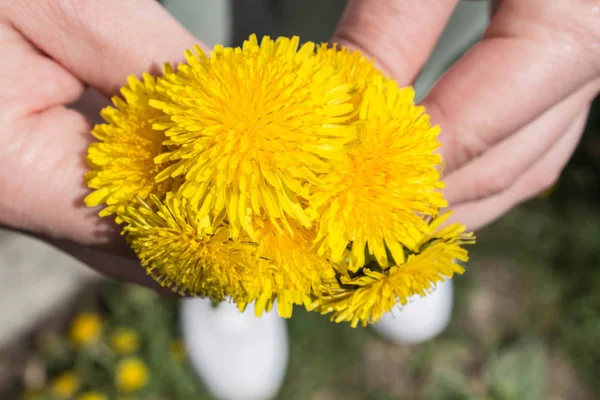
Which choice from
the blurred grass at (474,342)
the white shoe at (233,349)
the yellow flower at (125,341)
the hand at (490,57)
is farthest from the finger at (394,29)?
the yellow flower at (125,341)

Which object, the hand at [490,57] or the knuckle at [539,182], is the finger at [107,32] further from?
the knuckle at [539,182]

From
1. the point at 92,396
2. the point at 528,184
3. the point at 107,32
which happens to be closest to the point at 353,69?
→ the point at 107,32

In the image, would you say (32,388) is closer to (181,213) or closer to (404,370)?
(404,370)

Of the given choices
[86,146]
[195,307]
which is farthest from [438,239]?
[195,307]

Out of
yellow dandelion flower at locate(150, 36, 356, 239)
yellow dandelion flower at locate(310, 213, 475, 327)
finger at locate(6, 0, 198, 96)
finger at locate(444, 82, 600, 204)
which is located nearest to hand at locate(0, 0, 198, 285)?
finger at locate(6, 0, 198, 96)

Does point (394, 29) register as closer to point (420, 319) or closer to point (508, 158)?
point (508, 158)

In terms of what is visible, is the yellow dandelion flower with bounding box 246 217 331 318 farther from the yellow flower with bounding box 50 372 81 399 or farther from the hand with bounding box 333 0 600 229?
the yellow flower with bounding box 50 372 81 399

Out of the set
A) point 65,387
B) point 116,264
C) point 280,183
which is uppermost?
point 280,183
